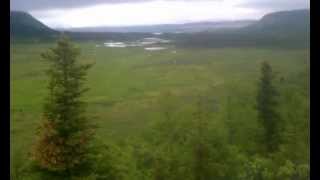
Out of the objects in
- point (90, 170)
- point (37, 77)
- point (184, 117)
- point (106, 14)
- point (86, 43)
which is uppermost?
point (106, 14)

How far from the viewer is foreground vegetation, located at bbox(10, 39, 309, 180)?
157 cm

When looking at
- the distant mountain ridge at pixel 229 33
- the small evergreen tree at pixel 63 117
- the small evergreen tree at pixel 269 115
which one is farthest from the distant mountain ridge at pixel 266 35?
the small evergreen tree at pixel 63 117

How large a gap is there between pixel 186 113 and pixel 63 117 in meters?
0.49

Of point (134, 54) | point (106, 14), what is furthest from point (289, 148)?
point (106, 14)

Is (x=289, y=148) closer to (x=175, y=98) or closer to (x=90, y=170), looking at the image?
(x=175, y=98)

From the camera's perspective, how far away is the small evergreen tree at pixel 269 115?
161 centimetres

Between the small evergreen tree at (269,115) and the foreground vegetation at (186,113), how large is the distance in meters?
0.02

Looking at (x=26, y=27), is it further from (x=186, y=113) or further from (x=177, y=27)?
(x=186, y=113)

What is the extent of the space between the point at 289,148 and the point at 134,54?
0.72m

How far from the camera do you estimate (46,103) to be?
156 cm

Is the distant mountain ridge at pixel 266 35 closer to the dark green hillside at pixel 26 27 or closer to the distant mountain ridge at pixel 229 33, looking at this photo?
the distant mountain ridge at pixel 229 33
